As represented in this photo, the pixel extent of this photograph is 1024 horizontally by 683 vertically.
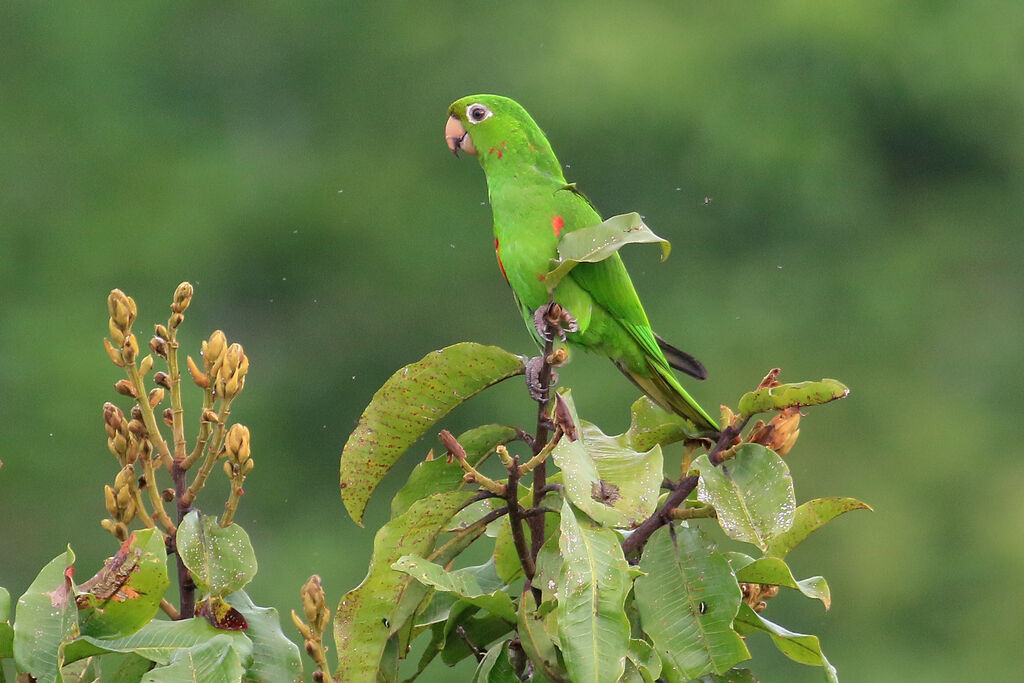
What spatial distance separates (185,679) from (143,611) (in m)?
0.09

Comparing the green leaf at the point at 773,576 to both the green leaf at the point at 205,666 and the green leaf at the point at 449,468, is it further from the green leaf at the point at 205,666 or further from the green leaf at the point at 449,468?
the green leaf at the point at 205,666

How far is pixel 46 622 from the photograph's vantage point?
1.17 meters

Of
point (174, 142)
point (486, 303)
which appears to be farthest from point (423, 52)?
point (486, 303)

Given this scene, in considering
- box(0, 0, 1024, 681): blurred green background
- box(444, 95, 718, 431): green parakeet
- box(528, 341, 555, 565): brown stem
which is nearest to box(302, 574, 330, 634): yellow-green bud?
box(528, 341, 555, 565): brown stem

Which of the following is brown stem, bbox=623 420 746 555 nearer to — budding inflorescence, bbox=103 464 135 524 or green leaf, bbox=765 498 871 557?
green leaf, bbox=765 498 871 557

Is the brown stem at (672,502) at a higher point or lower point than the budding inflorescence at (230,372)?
lower

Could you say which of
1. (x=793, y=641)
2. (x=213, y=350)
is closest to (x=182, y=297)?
(x=213, y=350)

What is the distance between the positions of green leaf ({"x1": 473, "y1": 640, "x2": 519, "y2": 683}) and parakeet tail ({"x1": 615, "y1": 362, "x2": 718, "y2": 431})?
95cm

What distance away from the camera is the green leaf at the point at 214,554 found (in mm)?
1278

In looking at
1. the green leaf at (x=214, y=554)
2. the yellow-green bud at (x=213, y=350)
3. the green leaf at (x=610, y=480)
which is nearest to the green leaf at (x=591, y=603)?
the green leaf at (x=610, y=480)

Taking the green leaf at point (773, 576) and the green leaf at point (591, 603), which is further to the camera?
the green leaf at point (773, 576)

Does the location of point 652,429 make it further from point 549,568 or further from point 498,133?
point 498,133

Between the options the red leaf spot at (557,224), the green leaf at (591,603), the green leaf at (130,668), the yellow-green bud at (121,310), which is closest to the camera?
the green leaf at (591,603)

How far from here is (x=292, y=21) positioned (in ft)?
32.1
